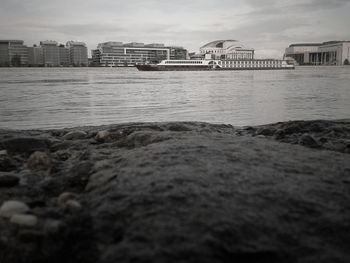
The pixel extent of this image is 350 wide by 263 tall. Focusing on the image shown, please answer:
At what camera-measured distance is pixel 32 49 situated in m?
85.5

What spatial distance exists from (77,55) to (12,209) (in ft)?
312

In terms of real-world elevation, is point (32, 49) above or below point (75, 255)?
above

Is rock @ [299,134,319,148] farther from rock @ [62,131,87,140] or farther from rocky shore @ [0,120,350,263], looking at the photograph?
rock @ [62,131,87,140]

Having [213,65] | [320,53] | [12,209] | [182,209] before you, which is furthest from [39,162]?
[320,53]

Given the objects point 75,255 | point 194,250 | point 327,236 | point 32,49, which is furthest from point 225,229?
point 32,49

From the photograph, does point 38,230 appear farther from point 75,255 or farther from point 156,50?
point 156,50

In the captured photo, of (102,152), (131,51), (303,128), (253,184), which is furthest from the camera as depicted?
(131,51)

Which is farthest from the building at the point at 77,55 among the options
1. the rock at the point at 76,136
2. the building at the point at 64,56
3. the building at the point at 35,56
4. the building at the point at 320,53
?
the rock at the point at 76,136

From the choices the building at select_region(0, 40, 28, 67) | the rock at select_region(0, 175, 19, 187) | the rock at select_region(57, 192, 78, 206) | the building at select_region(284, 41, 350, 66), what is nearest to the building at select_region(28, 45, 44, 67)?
the building at select_region(0, 40, 28, 67)

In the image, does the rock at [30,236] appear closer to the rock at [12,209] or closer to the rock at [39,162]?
the rock at [12,209]

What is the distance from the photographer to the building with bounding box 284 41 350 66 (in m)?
87.9

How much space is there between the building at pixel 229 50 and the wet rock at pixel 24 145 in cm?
7329

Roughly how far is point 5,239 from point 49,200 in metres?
0.28

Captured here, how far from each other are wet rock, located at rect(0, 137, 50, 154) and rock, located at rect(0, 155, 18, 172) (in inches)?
11.0
